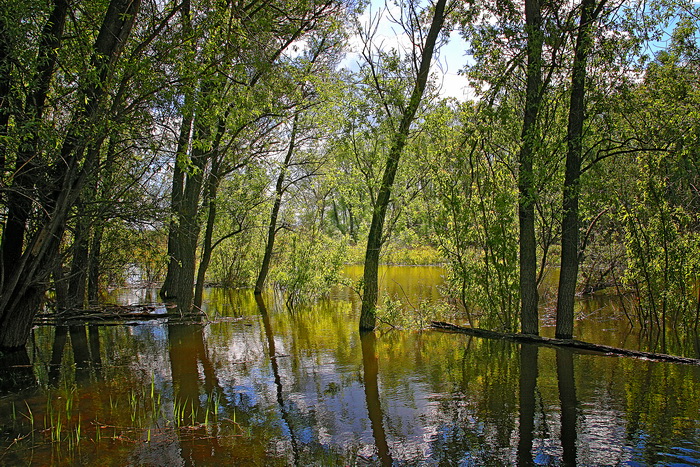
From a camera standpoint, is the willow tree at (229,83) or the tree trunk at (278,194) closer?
the willow tree at (229,83)

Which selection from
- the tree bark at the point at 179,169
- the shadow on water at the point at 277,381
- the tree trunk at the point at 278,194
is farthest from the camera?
the tree trunk at the point at 278,194

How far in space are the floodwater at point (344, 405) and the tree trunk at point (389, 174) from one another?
131 centimetres

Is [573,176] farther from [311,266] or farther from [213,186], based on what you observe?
[311,266]

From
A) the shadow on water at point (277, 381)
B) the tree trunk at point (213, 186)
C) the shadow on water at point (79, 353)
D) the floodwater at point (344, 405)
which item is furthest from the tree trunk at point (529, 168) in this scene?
the shadow on water at point (79, 353)

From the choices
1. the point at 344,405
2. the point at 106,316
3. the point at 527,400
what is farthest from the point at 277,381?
the point at 106,316

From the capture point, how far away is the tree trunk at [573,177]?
28.7ft

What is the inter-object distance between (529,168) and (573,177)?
93cm

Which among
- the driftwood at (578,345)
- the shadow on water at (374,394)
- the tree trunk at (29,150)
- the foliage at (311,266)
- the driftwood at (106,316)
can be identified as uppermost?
the tree trunk at (29,150)

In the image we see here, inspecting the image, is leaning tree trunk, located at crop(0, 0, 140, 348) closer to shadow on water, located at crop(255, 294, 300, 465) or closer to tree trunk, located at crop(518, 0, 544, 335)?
shadow on water, located at crop(255, 294, 300, 465)

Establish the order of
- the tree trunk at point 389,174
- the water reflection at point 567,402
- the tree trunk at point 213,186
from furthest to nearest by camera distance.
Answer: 1. the tree trunk at point 213,186
2. the tree trunk at point 389,174
3. the water reflection at point 567,402

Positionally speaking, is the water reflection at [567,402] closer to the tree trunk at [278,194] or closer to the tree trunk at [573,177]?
the tree trunk at [573,177]

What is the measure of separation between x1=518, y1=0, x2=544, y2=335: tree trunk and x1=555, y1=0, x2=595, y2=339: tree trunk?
583 mm

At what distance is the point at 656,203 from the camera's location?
375 inches

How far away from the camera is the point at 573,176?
29.9ft
